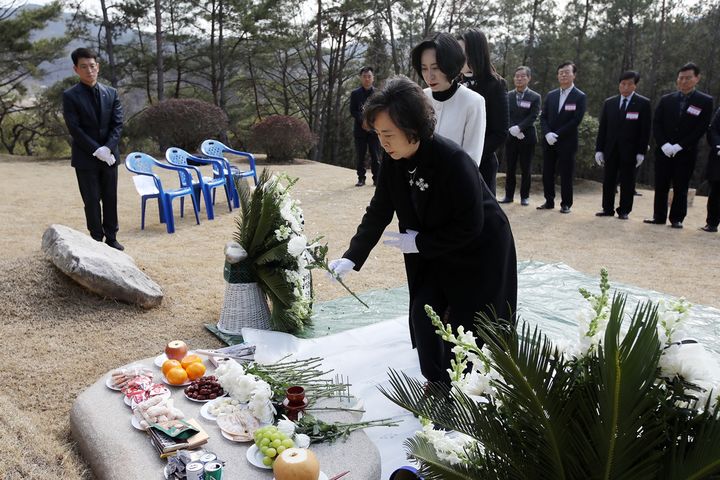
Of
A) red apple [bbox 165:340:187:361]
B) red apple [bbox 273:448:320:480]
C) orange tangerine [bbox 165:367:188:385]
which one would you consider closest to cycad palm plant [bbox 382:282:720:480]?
red apple [bbox 273:448:320:480]

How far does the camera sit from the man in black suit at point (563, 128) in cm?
786

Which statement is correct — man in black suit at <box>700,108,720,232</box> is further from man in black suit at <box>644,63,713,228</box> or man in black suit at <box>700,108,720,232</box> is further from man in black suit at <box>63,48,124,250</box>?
man in black suit at <box>63,48,124,250</box>

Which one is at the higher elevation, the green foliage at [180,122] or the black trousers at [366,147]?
the green foliage at [180,122]

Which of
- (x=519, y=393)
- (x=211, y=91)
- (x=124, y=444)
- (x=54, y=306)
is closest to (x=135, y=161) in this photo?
(x=54, y=306)

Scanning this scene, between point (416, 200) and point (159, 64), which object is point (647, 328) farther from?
point (159, 64)

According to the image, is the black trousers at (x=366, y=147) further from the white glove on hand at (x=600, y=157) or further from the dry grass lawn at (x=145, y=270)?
the white glove on hand at (x=600, y=157)

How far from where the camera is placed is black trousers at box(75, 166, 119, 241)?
5.35 m

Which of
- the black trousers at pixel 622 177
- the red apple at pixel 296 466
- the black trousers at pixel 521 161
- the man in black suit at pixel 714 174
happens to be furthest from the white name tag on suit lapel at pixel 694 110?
the red apple at pixel 296 466

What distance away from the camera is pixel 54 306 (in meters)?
3.76

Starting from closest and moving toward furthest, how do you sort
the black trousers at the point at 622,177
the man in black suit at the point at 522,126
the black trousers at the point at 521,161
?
the black trousers at the point at 622,177, the man in black suit at the point at 522,126, the black trousers at the point at 521,161

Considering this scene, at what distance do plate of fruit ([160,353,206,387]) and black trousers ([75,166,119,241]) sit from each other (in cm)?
321

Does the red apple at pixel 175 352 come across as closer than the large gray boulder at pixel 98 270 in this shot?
Yes

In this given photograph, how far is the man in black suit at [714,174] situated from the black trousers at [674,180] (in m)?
0.24

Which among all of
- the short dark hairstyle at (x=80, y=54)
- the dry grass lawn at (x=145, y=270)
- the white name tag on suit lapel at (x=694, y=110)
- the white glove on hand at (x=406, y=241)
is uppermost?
the short dark hairstyle at (x=80, y=54)
